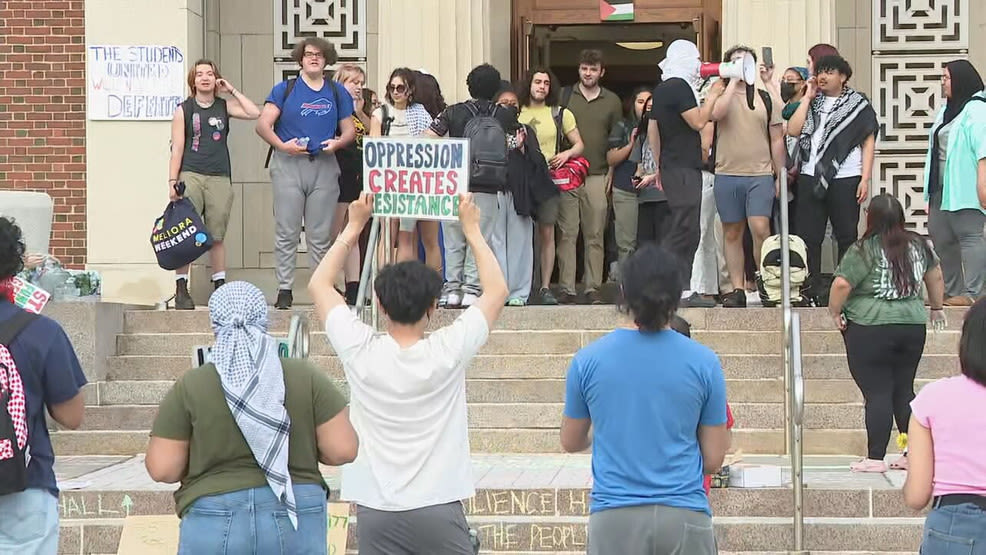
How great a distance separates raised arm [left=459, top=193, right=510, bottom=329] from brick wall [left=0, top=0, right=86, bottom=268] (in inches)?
398

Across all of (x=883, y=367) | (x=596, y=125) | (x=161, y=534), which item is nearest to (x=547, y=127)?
(x=596, y=125)

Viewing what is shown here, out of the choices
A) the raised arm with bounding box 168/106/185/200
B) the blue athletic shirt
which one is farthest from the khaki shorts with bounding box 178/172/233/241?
the blue athletic shirt

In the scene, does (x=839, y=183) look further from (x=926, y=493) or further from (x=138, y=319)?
(x=926, y=493)

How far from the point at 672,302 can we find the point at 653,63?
49.2 feet

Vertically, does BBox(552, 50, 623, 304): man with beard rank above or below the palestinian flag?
below

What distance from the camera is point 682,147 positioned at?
38.1 feet

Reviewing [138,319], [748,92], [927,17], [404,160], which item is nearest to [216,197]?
[138,319]

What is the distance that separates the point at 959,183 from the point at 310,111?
15.2 feet

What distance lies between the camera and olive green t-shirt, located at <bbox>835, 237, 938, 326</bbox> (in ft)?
29.4

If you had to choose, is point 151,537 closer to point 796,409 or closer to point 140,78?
point 796,409

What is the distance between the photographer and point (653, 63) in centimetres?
1967

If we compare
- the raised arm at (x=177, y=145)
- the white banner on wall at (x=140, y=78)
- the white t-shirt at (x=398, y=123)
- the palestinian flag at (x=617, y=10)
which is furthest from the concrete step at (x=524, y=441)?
the palestinian flag at (x=617, y=10)

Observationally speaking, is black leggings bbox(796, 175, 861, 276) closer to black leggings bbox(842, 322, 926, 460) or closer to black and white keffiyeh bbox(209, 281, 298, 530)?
black leggings bbox(842, 322, 926, 460)

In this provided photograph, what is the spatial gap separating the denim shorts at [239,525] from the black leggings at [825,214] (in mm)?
7581
